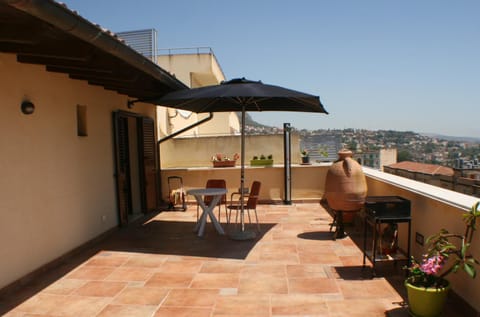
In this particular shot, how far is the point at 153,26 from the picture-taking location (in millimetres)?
10523

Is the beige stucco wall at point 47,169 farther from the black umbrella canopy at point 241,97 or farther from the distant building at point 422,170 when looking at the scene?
the distant building at point 422,170

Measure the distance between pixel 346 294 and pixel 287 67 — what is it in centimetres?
907

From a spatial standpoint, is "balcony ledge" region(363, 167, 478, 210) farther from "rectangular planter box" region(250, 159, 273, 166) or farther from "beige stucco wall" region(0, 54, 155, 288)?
A: "beige stucco wall" region(0, 54, 155, 288)

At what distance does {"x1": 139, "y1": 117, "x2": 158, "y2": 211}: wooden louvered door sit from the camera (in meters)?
7.72

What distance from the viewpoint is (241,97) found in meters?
4.79

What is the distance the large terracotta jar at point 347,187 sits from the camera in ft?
17.4

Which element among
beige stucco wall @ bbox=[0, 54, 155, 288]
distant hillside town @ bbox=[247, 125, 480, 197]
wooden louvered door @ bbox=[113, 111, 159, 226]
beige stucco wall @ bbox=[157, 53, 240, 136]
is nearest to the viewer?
beige stucco wall @ bbox=[0, 54, 155, 288]

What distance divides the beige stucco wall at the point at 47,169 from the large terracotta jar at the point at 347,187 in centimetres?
377

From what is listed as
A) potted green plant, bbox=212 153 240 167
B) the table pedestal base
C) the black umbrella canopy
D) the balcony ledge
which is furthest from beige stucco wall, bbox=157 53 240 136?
the balcony ledge

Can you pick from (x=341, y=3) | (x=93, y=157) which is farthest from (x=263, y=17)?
(x=93, y=157)

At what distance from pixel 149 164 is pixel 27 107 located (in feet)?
13.4

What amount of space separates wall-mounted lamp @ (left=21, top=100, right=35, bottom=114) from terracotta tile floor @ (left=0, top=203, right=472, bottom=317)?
76.1 inches

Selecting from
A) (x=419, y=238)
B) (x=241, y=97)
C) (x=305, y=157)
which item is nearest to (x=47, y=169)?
(x=241, y=97)

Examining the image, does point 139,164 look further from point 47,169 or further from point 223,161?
point 47,169
